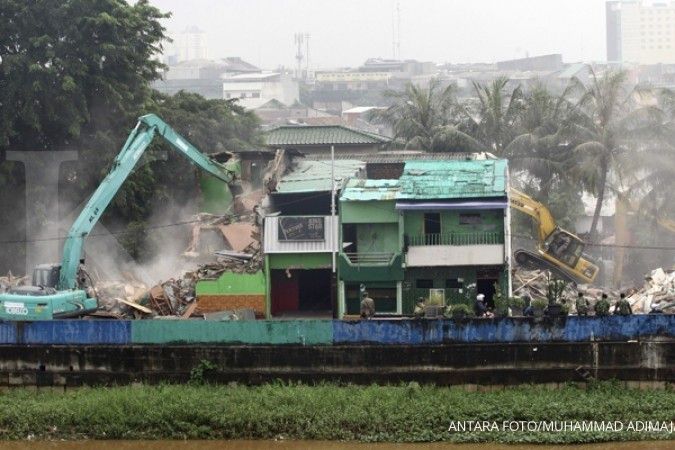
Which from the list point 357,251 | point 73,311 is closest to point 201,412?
point 73,311

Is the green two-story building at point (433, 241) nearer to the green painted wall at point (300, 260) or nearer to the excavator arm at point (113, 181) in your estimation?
the green painted wall at point (300, 260)

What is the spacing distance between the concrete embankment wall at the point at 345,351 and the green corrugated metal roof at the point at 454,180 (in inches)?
261

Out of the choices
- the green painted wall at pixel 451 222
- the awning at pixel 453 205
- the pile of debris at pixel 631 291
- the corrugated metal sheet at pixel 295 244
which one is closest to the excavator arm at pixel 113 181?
the corrugated metal sheet at pixel 295 244

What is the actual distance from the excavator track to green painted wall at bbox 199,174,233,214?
1083 centimetres

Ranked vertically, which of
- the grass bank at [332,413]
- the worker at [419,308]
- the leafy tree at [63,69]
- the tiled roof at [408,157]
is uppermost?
the leafy tree at [63,69]

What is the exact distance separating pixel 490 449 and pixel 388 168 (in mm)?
16357

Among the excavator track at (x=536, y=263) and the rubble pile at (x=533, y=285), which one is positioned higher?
the excavator track at (x=536, y=263)

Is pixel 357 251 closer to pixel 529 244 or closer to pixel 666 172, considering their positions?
pixel 529 244

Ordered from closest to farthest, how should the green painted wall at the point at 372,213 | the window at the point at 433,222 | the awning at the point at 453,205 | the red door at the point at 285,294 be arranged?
the awning at the point at 453,205, the window at the point at 433,222, the green painted wall at the point at 372,213, the red door at the point at 285,294

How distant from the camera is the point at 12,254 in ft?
138

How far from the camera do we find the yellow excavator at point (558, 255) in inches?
1560

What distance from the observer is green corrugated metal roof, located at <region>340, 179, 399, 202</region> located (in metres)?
36.4

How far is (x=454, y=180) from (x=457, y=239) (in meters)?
→ 1.89

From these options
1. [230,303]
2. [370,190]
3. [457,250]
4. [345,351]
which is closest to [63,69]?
[230,303]
